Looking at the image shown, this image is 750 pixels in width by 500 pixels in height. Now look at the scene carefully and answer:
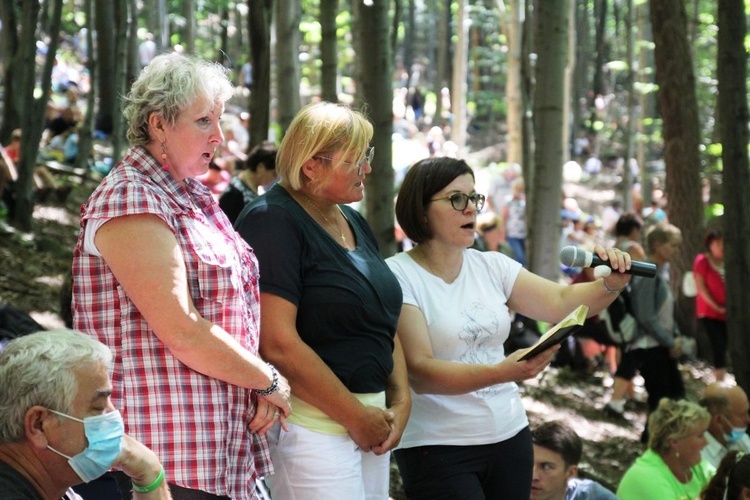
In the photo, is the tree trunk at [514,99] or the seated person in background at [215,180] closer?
the seated person in background at [215,180]

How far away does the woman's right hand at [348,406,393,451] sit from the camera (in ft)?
10.9

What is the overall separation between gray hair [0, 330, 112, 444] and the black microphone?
1733 mm

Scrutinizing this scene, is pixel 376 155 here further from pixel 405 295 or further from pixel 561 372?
pixel 561 372

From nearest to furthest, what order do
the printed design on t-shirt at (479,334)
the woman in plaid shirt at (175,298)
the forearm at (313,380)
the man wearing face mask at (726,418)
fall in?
the woman in plaid shirt at (175,298) < the forearm at (313,380) < the printed design on t-shirt at (479,334) < the man wearing face mask at (726,418)

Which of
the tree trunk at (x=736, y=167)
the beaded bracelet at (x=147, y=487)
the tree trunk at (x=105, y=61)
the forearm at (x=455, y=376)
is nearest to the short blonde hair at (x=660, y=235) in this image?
the tree trunk at (x=736, y=167)

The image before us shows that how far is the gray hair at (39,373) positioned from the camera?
8.00 ft

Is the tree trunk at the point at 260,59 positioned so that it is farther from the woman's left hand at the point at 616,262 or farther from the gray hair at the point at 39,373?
the gray hair at the point at 39,373

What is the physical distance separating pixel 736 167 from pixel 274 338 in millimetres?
5115

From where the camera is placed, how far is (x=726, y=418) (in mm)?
6191

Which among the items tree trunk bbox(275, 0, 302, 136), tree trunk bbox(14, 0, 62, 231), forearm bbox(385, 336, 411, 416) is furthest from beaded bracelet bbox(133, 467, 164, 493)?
tree trunk bbox(275, 0, 302, 136)

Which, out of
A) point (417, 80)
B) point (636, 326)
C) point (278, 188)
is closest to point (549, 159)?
point (636, 326)

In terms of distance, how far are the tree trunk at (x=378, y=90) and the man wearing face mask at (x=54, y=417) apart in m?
3.90

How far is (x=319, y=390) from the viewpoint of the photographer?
324 cm

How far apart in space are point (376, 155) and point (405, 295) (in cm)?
268
